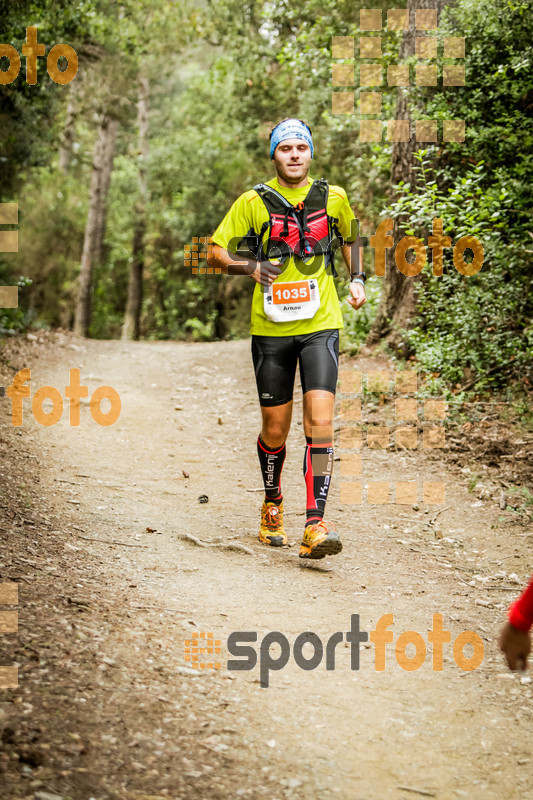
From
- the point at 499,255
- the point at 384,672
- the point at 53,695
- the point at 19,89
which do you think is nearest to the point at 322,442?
the point at 384,672

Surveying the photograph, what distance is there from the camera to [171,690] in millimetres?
2996

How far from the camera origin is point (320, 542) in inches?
180

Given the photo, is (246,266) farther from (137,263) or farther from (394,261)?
(137,263)

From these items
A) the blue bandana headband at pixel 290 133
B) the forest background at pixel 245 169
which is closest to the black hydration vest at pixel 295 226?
the blue bandana headband at pixel 290 133

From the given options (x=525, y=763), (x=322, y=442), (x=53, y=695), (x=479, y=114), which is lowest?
(x=525, y=763)

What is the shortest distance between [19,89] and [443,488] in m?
9.68

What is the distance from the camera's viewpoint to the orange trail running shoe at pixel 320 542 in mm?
4566

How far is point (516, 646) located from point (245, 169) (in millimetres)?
→ 21104

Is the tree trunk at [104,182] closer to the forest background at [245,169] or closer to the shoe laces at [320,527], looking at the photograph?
the forest background at [245,169]

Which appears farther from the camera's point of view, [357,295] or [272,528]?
[272,528]

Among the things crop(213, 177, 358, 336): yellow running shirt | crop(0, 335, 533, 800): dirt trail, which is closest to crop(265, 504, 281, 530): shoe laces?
crop(0, 335, 533, 800): dirt trail

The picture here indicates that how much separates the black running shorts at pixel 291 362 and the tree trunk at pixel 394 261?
4430 mm

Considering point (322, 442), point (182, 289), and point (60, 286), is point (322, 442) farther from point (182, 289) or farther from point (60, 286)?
point (60, 286)

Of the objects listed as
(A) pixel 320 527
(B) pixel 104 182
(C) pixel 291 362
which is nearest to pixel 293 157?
(C) pixel 291 362
